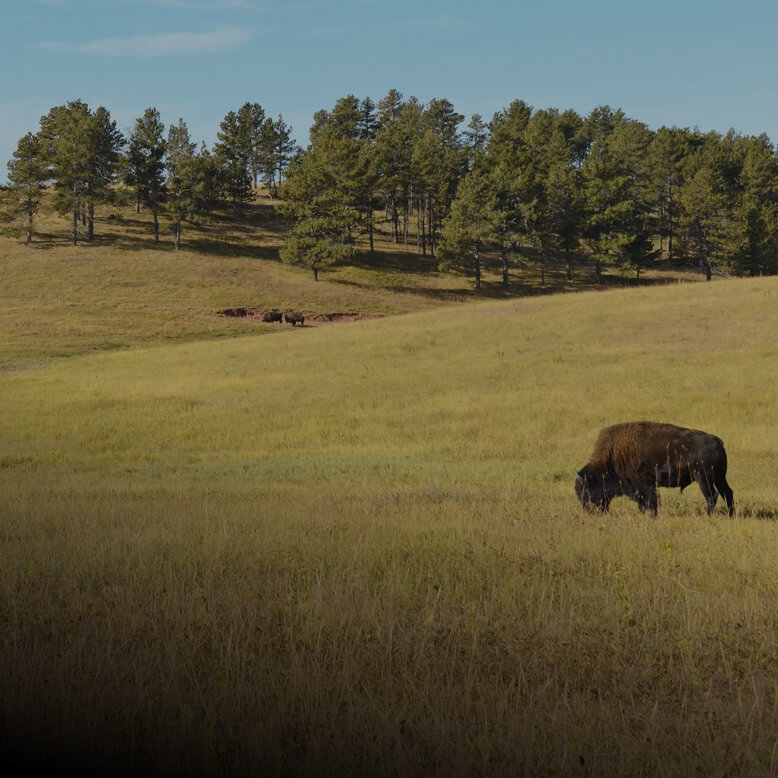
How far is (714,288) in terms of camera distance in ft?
159

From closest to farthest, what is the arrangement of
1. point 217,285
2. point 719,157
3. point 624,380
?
point 624,380
point 217,285
point 719,157

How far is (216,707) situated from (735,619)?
3813mm

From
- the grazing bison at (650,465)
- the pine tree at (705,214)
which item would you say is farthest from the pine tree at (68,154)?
the grazing bison at (650,465)

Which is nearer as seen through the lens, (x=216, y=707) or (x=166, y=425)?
(x=216, y=707)

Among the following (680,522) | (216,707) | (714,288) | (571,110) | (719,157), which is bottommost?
(680,522)

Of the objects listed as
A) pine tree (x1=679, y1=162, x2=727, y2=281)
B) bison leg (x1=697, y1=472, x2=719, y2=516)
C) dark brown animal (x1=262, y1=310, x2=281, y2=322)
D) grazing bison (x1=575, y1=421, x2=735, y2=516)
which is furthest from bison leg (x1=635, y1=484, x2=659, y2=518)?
pine tree (x1=679, y1=162, x2=727, y2=281)

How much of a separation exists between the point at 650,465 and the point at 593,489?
0.95 m

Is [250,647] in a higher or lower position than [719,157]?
lower

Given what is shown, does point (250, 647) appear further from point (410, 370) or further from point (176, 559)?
point (410, 370)

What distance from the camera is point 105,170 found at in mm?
89250

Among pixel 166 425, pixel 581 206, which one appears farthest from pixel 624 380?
pixel 581 206

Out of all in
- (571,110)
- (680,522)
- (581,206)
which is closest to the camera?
(680,522)

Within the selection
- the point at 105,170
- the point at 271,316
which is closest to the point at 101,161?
the point at 105,170

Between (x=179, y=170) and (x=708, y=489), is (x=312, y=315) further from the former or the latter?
(x=708, y=489)
